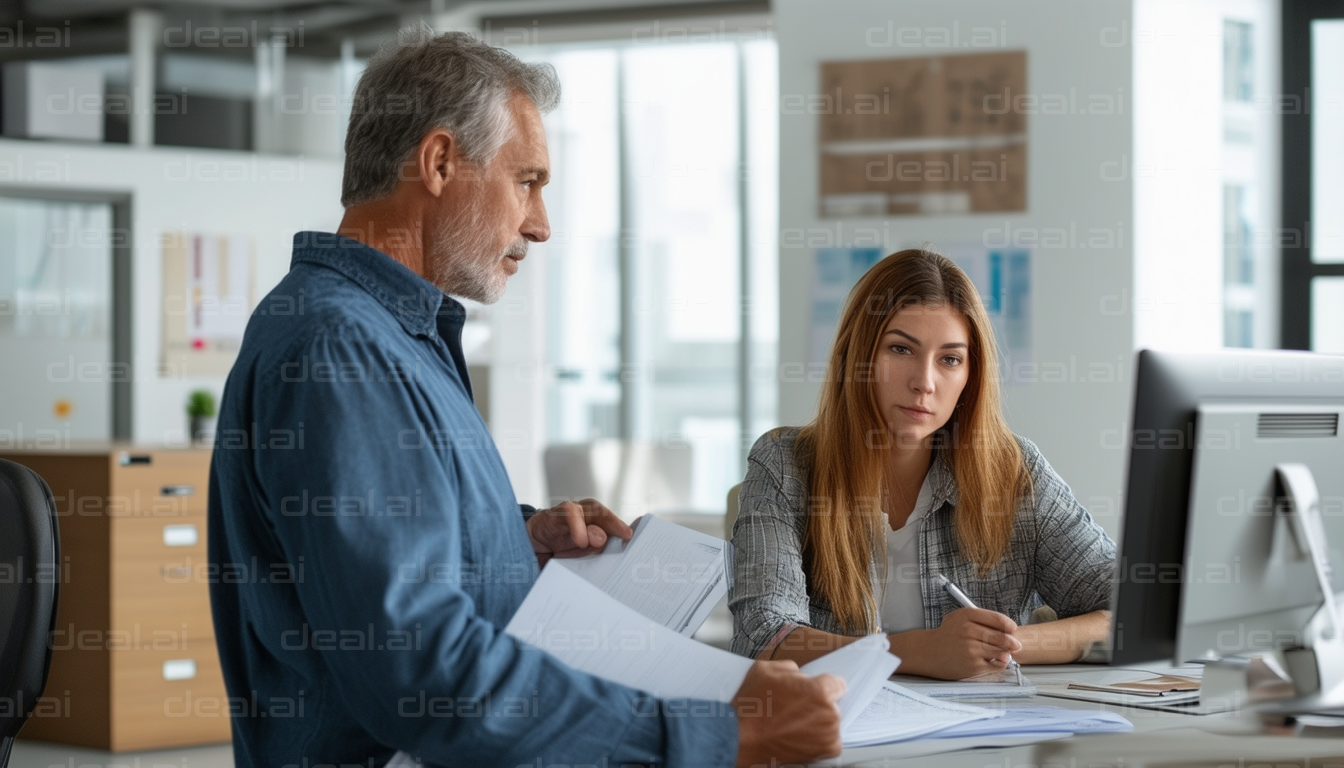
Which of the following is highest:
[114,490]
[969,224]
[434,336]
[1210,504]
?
[969,224]

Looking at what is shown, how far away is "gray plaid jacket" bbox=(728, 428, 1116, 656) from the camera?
2094 millimetres

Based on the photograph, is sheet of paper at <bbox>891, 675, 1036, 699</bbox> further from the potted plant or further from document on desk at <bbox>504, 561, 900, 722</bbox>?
the potted plant

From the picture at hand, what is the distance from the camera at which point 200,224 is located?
6199mm

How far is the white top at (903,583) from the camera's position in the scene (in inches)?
84.3

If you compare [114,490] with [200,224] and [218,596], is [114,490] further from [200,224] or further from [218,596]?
[218,596]

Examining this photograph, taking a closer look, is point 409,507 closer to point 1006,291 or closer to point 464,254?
point 464,254

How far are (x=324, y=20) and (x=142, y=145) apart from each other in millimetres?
1135

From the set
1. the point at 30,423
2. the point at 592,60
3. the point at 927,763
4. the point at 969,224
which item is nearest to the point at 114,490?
the point at 30,423

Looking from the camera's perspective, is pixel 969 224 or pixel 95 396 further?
pixel 95 396

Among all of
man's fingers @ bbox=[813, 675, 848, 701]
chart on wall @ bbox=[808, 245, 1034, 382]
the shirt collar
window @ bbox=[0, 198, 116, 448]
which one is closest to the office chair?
the shirt collar

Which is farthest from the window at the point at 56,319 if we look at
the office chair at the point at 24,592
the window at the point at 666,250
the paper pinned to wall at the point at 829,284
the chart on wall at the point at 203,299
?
the office chair at the point at 24,592

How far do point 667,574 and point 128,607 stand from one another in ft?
11.4

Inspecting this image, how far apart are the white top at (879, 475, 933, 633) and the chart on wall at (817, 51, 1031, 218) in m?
2.46

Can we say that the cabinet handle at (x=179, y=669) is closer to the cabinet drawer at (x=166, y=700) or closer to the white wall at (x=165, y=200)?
the cabinet drawer at (x=166, y=700)
